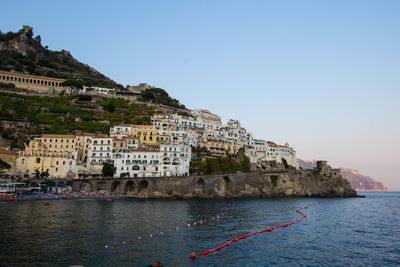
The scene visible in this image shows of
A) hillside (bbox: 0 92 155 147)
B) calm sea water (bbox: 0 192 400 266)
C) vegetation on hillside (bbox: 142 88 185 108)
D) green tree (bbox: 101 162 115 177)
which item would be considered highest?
vegetation on hillside (bbox: 142 88 185 108)

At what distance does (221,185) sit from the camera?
7550 centimetres

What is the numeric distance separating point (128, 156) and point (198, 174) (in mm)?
18300

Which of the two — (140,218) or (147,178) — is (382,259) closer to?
(140,218)

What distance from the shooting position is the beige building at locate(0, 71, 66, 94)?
373 feet

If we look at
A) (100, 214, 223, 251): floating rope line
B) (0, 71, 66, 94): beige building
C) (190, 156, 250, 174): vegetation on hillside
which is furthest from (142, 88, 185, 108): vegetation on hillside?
(100, 214, 223, 251): floating rope line

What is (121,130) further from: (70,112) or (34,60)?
(34,60)

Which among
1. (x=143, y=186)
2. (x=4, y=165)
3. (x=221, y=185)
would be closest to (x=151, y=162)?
(x=143, y=186)

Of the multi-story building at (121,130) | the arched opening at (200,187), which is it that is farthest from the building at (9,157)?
the arched opening at (200,187)

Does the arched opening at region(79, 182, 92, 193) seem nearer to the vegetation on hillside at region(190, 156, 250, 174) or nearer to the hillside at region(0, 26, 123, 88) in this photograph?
the vegetation on hillside at region(190, 156, 250, 174)

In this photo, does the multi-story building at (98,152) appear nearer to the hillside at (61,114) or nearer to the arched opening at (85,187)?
the arched opening at (85,187)

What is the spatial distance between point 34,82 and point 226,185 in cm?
8976

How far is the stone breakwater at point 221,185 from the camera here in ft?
235

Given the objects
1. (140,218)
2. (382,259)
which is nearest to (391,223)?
(382,259)

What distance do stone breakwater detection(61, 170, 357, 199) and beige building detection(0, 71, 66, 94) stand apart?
200 ft
